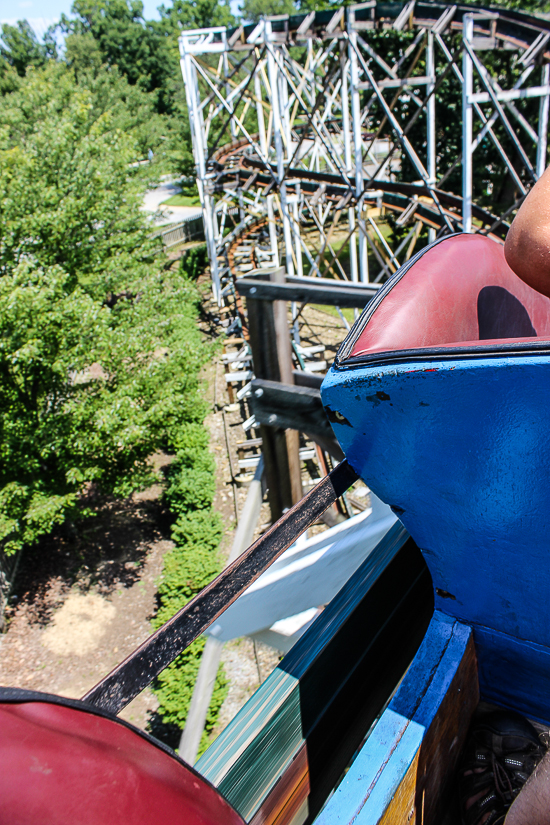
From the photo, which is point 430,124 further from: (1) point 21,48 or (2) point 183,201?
(1) point 21,48

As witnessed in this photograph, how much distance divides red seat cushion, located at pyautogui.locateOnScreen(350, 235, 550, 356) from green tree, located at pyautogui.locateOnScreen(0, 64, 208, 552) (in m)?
5.21

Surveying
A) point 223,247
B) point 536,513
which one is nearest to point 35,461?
point 536,513

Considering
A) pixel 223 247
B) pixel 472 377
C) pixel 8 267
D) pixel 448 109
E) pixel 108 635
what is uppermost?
pixel 448 109

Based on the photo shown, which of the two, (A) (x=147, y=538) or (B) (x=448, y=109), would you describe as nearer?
(A) (x=147, y=538)

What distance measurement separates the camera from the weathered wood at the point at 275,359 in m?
2.50

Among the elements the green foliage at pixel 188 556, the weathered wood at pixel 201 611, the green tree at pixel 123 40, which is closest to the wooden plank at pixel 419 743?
the weathered wood at pixel 201 611

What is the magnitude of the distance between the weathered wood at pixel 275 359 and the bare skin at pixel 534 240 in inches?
55.6

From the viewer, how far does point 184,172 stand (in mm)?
20703

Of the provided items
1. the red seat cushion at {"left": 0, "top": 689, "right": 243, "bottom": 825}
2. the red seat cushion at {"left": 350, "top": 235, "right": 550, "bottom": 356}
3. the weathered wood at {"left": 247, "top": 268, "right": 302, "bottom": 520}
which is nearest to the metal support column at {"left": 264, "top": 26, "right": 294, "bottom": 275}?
the weathered wood at {"left": 247, "top": 268, "right": 302, "bottom": 520}

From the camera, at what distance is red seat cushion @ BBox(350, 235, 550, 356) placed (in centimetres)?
132

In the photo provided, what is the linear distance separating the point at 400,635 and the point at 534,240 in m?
1.17

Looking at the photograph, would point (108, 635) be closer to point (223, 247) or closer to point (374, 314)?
point (374, 314)

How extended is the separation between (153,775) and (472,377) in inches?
29.9

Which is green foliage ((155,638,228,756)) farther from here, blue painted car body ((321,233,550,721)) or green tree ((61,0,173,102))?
green tree ((61,0,173,102))
